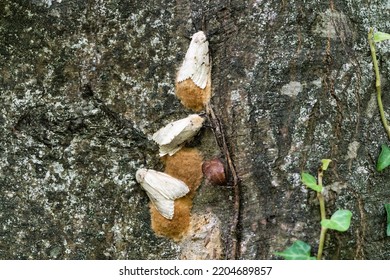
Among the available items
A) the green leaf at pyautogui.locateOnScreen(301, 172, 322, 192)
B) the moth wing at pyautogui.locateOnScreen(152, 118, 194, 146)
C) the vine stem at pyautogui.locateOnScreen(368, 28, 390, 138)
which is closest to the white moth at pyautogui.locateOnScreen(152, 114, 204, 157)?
the moth wing at pyautogui.locateOnScreen(152, 118, 194, 146)

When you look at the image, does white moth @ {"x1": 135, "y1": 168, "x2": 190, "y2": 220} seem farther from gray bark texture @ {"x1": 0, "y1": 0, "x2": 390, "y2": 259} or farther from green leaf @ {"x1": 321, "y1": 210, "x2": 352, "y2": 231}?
green leaf @ {"x1": 321, "y1": 210, "x2": 352, "y2": 231}

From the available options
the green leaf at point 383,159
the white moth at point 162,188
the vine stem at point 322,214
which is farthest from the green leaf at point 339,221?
the white moth at point 162,188

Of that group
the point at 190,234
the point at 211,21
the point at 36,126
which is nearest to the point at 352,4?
the point at 211,21

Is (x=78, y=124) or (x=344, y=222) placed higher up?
(x=78, y=124)

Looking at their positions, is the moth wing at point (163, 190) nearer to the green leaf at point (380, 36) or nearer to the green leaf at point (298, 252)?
the green leaf at point (298, 252)

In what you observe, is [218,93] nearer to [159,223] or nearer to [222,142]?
[222,142]

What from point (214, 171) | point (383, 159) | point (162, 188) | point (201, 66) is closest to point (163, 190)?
point (162, 188)
